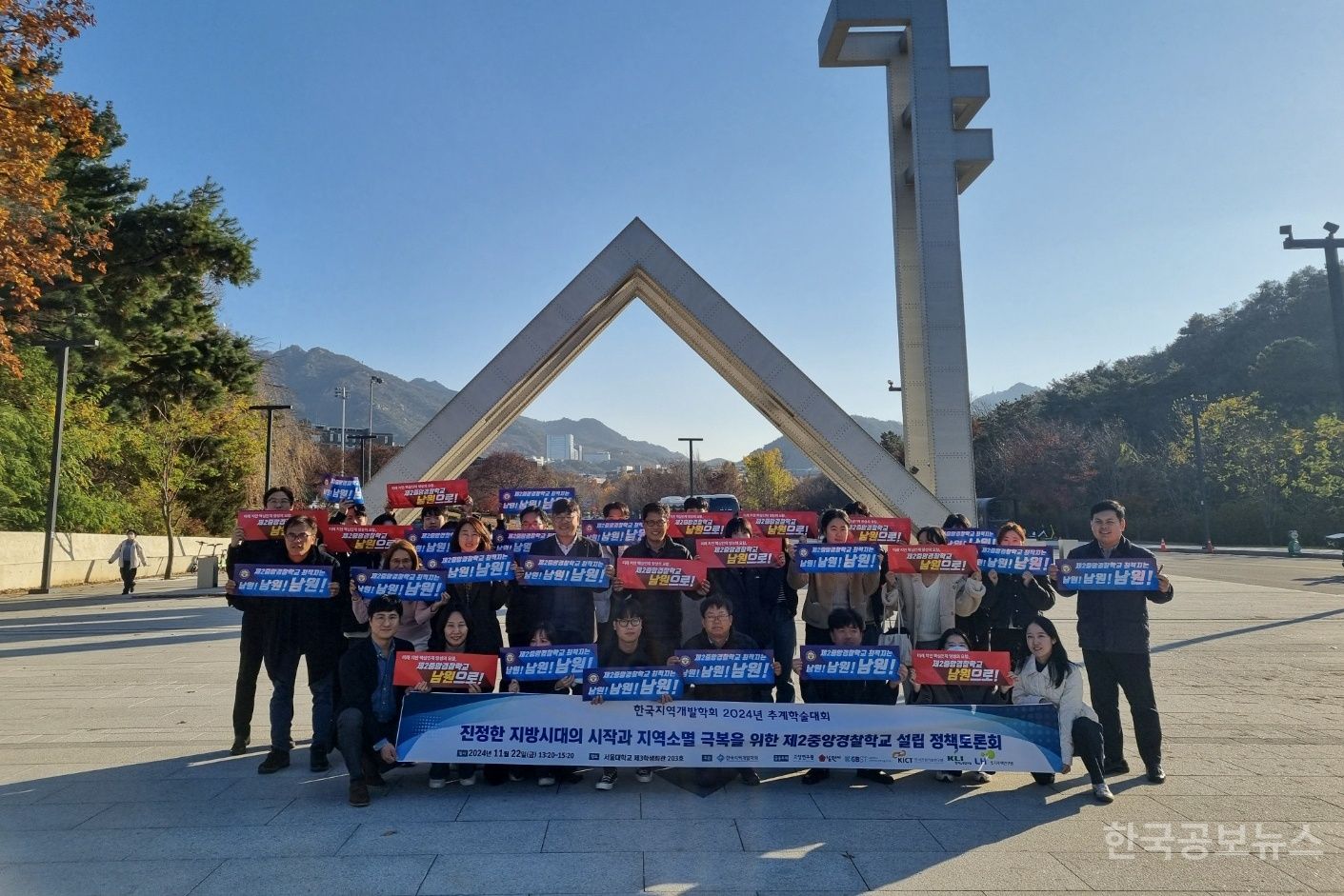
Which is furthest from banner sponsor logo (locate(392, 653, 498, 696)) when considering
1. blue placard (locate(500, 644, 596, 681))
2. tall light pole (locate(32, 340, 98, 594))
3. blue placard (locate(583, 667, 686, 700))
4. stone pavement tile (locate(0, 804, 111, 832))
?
tall light pole (locate(32, 340, 98, 594))

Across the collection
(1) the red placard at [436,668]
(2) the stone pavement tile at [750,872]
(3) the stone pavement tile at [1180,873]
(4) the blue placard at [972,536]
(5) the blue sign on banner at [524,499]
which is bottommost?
(3) the stone pavement tile at [1180,873]

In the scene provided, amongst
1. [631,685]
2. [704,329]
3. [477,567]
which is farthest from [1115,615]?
[704,329]

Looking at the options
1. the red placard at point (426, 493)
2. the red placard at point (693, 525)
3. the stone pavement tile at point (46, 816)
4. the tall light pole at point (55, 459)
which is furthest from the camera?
the tall light pole at point (55, 459)

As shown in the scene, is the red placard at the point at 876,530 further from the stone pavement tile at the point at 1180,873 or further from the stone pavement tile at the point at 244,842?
the stone pavement tile at the point at 244,842

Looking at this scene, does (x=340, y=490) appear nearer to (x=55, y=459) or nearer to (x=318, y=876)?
(x=318, y=876)

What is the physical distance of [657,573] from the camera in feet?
18.6

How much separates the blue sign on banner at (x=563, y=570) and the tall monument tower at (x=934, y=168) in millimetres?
12880

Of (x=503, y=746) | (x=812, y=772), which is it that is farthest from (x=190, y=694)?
(x=812, y=772)

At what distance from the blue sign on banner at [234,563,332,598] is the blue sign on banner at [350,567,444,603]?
24 cm

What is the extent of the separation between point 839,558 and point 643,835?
2513mm

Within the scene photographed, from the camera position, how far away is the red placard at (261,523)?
20.7 feet

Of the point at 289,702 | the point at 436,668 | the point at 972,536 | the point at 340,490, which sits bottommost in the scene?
the point at 289,702

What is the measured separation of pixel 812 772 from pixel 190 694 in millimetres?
6891

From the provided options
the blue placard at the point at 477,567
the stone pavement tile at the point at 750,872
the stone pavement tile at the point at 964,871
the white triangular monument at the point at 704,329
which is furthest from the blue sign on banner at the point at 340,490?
the stone pavement tile at the point at 964,871
